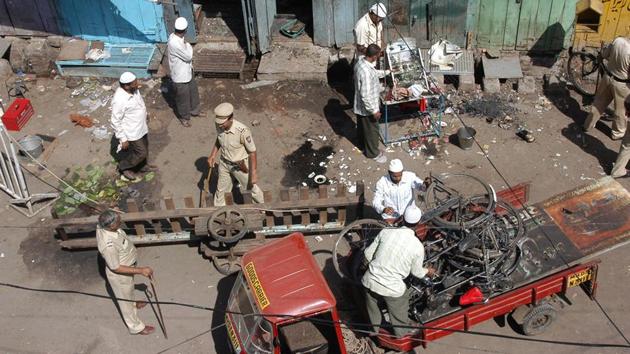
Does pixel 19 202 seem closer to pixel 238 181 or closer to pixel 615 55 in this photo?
pixel 238 181

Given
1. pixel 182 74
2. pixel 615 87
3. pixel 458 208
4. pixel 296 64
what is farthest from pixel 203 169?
pixel 615 87

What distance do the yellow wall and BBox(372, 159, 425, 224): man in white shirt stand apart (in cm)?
597

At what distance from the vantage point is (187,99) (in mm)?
11062

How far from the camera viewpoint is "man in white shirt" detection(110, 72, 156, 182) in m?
9.27

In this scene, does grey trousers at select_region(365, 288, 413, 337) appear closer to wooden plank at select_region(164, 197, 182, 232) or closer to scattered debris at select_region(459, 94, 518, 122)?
wooden plank at select_region(164, 197, 182, 232)

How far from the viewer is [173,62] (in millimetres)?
10602

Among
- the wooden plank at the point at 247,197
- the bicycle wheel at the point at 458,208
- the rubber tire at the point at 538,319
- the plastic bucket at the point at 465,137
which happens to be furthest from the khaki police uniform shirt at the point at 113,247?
the plastic bucket at the point at 465,137

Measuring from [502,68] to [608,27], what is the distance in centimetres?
202

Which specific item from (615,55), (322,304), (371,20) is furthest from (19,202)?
(615,55)

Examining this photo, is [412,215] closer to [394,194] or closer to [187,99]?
[394,194]

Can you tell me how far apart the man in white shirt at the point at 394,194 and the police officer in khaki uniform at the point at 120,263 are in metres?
2.95

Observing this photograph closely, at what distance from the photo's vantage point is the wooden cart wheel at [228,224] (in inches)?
323

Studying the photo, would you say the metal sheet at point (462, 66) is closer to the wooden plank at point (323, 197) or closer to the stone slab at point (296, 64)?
the stone slab at point (296, 64)

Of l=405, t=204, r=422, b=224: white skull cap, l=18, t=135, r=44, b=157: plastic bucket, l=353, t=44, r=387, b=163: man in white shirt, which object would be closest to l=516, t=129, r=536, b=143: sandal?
l=353, t=44, r=387, b=163: man in white shirt
